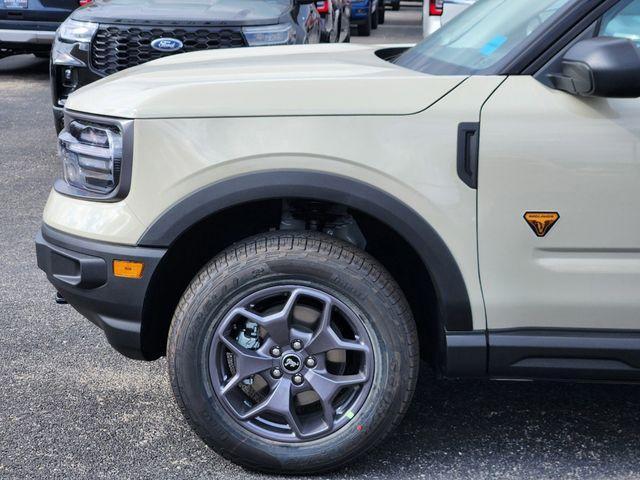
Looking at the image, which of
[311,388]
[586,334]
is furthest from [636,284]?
[311,388]

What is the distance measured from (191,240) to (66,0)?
9.00 meters

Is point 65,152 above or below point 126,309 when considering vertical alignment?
above

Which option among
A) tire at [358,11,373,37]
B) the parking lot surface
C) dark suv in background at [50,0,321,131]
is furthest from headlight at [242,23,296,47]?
tire at [358,11,373,37]

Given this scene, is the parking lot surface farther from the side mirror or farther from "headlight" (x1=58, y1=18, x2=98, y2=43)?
"headlight" (x1=58, y1=18, x2=98, y2=43)

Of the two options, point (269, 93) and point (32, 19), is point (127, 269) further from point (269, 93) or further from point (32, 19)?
point (32, 19)

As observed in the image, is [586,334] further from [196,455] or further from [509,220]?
[196,455]

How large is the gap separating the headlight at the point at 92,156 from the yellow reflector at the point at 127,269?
23 cm

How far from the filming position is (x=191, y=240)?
3129 mm

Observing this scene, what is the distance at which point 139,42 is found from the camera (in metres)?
6.77

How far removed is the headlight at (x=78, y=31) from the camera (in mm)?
6828

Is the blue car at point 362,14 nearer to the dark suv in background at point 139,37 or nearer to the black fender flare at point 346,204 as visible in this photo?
the dark suv in background at point 139,37

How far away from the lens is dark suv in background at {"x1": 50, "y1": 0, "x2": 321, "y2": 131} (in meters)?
6.75

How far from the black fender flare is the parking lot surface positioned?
2.04ft

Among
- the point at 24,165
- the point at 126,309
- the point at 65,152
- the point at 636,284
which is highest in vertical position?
the point at 65,152
